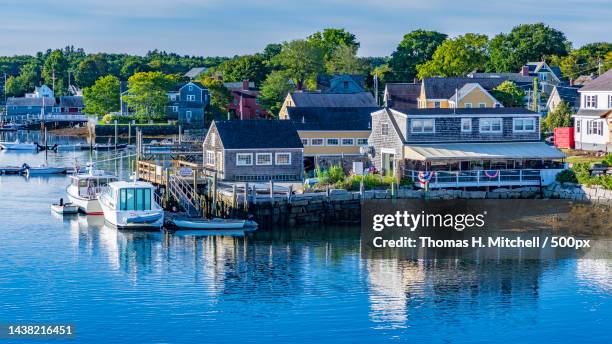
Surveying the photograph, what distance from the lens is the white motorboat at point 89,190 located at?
6625 cm

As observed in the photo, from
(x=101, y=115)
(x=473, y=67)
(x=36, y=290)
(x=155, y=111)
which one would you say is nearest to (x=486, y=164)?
(x=36, y=290)

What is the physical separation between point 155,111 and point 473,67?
4274 cm

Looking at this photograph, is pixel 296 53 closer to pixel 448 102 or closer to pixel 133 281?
pixel 448 102

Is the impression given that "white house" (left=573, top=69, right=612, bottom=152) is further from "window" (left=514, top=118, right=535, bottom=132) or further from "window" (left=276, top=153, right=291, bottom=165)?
"window" (left=276, top=153, right=291, bottom=165)

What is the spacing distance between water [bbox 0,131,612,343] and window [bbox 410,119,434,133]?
1162 cm

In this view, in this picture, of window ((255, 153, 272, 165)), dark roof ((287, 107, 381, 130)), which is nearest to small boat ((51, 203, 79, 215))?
window ((255, 153, 272, 165))

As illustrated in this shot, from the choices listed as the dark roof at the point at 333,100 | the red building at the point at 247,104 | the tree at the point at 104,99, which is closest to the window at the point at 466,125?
the dark roof at the point at 333,100

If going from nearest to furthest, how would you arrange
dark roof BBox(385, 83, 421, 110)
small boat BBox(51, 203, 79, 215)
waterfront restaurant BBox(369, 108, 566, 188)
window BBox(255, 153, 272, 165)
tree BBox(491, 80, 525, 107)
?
waterfront restaurant BBox(369, 108, 566, 188)
small boat BBox(51, 203, 79, 215)
window BBox(255, 153, 272, 165)
tree BBox(491, 80, 525, 107)
dark roof BBox(385, 83, 421, 110)

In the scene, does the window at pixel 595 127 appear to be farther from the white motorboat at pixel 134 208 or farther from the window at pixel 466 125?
the white motorboat at pixel 134 208

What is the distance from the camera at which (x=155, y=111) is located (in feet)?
490

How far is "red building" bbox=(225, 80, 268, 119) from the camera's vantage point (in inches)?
5438

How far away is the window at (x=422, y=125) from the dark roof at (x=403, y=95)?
44.4 m

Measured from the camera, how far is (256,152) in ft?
228

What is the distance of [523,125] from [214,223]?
2198cm
